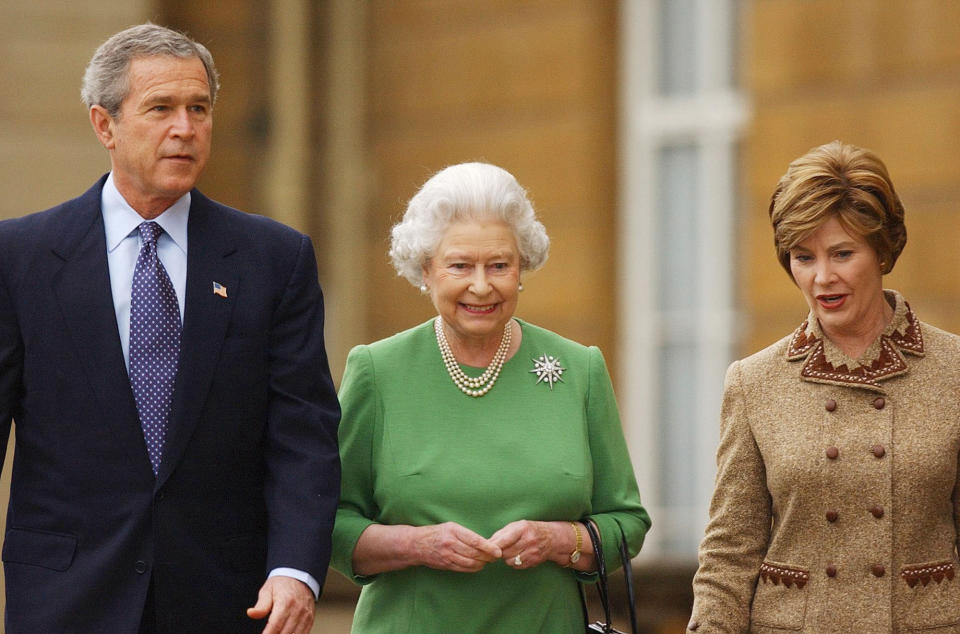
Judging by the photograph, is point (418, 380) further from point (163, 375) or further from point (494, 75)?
point (494, 75)

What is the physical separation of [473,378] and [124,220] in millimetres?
919

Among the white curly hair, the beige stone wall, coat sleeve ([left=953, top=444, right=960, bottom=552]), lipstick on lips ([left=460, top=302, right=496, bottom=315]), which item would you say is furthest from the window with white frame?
coat sleeve ([left=953, top=444, right=960, bottom=552])

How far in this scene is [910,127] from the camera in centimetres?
713

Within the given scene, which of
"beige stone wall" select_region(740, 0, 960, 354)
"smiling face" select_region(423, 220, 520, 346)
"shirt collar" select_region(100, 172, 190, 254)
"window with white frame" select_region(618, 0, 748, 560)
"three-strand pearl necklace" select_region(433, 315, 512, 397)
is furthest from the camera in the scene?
"window with white frame" select_region(618, 0, 748, 560)

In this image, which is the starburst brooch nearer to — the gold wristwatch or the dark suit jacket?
the gold wristwatch

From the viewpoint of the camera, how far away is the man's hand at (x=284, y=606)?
3.62 metres

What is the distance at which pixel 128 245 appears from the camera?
12.6 ft

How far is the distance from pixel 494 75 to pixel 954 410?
5322mm

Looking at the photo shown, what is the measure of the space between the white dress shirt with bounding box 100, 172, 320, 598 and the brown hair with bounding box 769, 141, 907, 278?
135 centimetres

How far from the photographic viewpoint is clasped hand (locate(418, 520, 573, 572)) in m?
3.81

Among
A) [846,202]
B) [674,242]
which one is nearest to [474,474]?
[846,202]

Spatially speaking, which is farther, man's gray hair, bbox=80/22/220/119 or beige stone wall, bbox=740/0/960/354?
beige stone wall, bbox=740/0/960/354

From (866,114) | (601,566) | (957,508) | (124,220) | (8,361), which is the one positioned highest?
(866,114)

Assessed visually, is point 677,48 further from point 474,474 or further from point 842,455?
point 842,455
